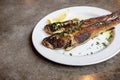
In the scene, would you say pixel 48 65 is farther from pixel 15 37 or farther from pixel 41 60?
pixel 15 37

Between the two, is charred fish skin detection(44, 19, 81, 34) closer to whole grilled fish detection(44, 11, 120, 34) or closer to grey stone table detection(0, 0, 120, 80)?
whole grilled fish detection(44, 11, 120, 34)

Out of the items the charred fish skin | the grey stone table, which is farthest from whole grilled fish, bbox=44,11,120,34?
the grey stone table

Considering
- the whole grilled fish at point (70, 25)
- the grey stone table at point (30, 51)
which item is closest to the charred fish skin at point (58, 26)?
the whole grilled fish at point (70, 25)

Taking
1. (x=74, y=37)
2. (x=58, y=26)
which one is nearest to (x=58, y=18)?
(x=58, y=26)

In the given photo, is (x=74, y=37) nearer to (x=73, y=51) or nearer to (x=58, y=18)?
(x=73, y=51)

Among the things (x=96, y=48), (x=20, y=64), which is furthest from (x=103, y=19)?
(x=20, y=64)

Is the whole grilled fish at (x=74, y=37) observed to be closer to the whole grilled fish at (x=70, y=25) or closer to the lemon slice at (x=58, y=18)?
the whole grilled fish at (x=70, y=25)
